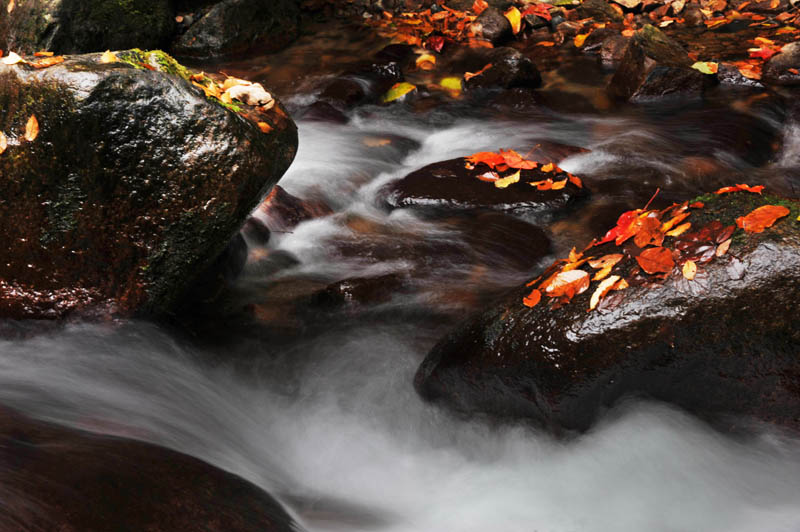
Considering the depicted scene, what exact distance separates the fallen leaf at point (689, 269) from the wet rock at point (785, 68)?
6.33m

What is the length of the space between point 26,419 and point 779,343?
128 inches

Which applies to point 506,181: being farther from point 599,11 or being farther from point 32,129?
point 599,11

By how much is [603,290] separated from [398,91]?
6030mm

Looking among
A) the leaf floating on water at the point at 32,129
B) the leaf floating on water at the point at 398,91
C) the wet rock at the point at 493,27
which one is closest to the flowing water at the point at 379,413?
the leaf floating on water at the point at 32,129

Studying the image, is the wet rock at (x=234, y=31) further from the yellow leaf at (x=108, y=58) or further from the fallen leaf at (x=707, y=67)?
the yellow leaf at (x=108, y=58)

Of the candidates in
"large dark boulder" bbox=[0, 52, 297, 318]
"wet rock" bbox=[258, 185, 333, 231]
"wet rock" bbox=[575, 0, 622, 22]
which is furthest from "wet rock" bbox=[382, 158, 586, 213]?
"wet rock" bbox=[575, 0, 622, 22]

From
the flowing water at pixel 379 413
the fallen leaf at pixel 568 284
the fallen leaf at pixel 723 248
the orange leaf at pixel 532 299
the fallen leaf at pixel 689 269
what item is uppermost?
the fallen leaf at pixel 723 248

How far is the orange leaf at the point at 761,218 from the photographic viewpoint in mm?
3182

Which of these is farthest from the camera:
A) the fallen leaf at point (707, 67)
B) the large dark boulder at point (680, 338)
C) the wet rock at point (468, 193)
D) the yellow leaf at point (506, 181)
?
the fallen leaf at point (707, 67)

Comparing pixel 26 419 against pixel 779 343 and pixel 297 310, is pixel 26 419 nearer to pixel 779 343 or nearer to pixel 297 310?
pixel 297 310

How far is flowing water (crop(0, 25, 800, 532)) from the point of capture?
10.6ft

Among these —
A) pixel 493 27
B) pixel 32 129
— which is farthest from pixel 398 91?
pixel 32 129

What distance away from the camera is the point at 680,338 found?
127 inches

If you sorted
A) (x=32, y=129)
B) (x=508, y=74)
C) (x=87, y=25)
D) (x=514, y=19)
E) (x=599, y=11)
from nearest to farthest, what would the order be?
(x=32, y=129) < (x=508, y=74) < (x=87, y=25) < (x=514, y=19) < (x=599, y=11)
